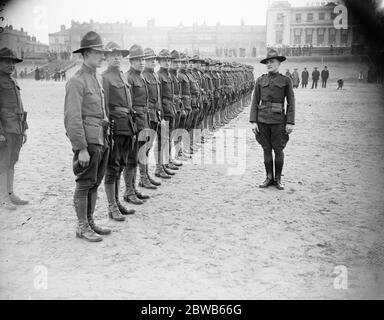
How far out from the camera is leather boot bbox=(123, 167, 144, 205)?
18.9 ft

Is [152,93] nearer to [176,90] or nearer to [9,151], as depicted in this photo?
[176,90]

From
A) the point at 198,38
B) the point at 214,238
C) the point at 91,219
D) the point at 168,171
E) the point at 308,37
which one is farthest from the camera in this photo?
the point at 198,38

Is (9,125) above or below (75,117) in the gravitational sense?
below

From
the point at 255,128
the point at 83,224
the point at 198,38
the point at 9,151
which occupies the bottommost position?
the point at 83,224

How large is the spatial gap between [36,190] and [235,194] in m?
3.07

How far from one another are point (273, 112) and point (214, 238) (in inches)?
111

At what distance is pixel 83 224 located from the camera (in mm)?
4465

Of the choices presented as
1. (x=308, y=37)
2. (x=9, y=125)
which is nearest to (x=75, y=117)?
(x=9, y=125)

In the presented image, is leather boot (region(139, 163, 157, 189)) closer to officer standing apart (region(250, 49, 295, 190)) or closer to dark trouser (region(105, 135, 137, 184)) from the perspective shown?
dark trouser (region(105, 135, 137, 184))

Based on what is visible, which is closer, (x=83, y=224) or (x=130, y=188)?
(x=83, y=224)

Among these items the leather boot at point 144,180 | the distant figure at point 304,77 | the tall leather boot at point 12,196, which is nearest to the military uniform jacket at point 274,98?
the leather boot at point 144,180

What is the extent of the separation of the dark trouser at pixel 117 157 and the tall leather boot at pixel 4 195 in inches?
56.3

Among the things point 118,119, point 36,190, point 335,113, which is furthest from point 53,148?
point 335,113

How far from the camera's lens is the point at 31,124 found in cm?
1316
